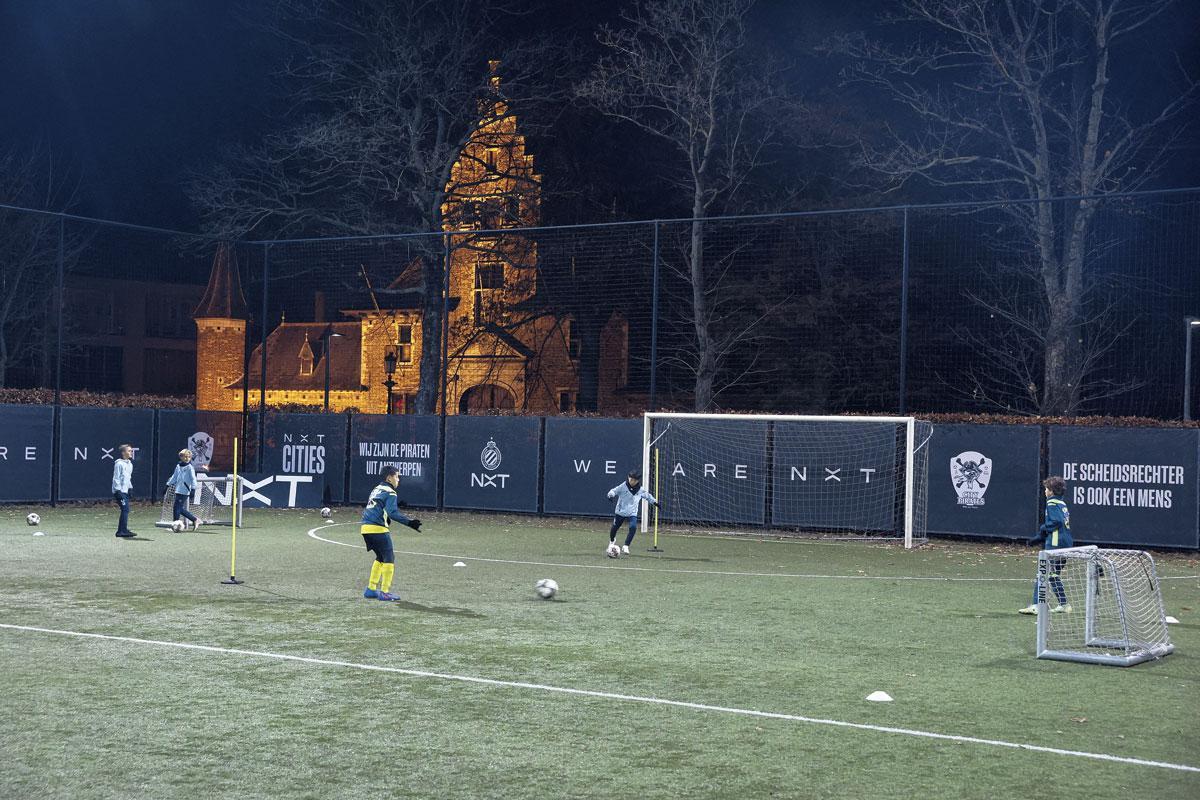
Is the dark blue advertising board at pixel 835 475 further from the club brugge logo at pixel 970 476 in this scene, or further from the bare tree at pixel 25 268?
the bare tree at pixel 25 268

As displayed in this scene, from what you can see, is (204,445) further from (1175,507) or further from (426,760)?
(426,760)

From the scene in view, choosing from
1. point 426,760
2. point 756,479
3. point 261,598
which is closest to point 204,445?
point 756,479

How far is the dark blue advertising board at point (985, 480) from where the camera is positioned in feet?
85.2

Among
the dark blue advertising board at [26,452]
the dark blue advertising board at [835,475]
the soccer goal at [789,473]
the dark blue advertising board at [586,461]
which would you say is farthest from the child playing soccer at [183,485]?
the dark blue advertising board at [835,475]

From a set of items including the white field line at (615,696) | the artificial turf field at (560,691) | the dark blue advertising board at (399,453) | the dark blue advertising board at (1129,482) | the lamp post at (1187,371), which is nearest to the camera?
the artificial turf field at (560,691)

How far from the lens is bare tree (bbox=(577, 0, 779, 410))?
1417 inches

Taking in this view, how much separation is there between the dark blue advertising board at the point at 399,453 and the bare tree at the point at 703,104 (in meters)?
7.42

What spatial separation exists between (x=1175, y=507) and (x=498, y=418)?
15.1 metres

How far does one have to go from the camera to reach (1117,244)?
101 feet

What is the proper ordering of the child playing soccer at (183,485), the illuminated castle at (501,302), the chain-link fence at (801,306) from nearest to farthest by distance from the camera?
the child playing soccer at (183,485), the chain-link fence at (801,306), the illuminated castle at (501,302)

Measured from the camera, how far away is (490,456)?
3167 centimetres

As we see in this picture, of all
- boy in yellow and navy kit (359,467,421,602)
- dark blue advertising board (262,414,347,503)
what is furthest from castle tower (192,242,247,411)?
boy in yellow and navy kit (359,467,421,602)

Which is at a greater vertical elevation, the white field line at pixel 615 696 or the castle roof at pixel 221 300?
the castle roof at pixel 221 300

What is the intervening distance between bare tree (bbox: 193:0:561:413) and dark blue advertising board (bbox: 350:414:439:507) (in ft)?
15.9
